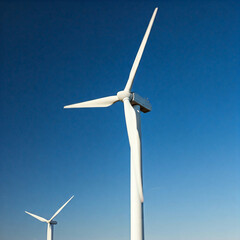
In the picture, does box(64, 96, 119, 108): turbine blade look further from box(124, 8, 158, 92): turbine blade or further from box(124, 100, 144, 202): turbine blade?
box(124, 100, 144, 202): turbine blade

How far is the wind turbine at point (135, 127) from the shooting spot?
25141mm

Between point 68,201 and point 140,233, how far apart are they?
107 feet

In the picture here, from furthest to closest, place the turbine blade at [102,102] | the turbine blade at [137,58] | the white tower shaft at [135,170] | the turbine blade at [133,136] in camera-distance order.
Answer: the turbine blade at [102,102] < the turbine blade at [137,58] < the turbine blade at [133,136] < the white tower shaft at [135,170]

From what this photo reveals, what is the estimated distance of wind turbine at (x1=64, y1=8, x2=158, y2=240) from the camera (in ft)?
82.5

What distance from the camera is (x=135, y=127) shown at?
89.5ft

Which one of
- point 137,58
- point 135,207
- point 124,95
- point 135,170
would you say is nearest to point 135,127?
point 124,95

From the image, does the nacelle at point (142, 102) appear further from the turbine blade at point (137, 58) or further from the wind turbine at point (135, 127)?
the turbine blade at point (137, 58)

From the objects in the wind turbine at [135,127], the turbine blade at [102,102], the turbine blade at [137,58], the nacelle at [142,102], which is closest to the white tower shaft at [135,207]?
the wind turbine at [135,127]

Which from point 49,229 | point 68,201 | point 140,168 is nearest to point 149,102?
point 140,168

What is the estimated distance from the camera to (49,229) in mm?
60312

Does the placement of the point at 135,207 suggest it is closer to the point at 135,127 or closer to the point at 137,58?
the point at 135,127

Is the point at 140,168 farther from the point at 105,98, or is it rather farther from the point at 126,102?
the point at 105,98

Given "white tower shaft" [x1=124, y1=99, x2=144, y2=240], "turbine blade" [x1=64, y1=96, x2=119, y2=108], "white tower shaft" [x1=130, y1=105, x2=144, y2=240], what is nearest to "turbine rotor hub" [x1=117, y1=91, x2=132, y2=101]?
"white tower shaft" [x1=124, y1=99, x2=144, y2=240]

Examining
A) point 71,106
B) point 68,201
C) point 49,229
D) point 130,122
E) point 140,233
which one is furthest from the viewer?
point 49,229
